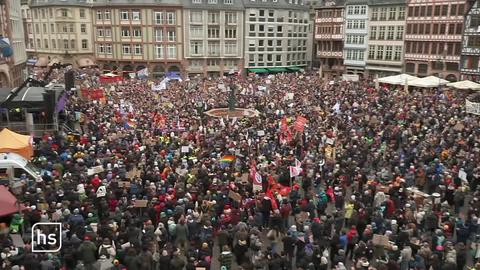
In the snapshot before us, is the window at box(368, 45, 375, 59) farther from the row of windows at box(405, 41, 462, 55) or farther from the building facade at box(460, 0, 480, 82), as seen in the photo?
the building facade at box(460, 0, 480, 82)

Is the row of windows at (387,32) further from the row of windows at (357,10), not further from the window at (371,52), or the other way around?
the row of windows at (357,10)

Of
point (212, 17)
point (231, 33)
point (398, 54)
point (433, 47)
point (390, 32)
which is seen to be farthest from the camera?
point (231, 33)

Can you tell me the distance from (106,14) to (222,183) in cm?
5626

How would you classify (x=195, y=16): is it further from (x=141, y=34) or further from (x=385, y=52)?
(x=385, y=52)

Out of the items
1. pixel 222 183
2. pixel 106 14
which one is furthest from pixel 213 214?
pixel 106 14

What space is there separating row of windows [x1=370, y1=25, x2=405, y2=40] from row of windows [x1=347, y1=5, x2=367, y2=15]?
284 cm

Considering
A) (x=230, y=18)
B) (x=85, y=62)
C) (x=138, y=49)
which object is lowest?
(x=85, y=62)

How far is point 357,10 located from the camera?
212 feet

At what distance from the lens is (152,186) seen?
15406 mm

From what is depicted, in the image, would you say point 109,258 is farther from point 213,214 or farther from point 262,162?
point 262,162

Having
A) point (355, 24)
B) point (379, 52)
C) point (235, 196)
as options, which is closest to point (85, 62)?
point (355, 24)

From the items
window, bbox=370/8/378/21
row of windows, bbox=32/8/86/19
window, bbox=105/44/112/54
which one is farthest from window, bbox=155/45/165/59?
window, bbox=370/8/378/21

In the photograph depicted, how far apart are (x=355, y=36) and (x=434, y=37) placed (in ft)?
46.4

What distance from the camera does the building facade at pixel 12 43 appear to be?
139ft
